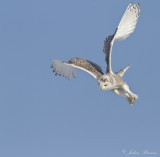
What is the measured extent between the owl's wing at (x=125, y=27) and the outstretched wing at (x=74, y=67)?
76 centimetres

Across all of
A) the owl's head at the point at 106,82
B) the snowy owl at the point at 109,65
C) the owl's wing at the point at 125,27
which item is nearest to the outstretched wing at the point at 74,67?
the snowy owl at the point at 109,65

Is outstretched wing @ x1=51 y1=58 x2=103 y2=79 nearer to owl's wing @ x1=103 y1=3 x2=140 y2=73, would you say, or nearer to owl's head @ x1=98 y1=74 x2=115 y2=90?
owl's head @ x1=98 y1=74 x2=115 y2=90

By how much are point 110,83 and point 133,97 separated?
149 cm

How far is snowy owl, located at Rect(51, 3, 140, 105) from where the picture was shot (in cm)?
1725

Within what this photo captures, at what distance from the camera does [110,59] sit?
57.4ft

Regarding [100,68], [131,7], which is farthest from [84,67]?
[131,7]

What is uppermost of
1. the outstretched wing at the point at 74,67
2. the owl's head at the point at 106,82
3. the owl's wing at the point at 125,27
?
the owl's wing at the point at 125,27

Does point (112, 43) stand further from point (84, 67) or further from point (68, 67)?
point (68, 67)

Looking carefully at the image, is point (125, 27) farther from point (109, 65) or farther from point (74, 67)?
point (74, 67)

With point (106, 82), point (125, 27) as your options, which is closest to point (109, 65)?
point (106, 82)

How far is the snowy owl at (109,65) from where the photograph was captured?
1725 centimetres

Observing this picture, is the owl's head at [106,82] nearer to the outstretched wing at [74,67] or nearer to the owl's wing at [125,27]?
the outstretched wing at [74,67]

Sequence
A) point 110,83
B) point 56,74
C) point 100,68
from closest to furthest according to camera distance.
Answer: point 110,83 < point 100,68 < point 56,74

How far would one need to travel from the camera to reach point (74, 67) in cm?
1803
